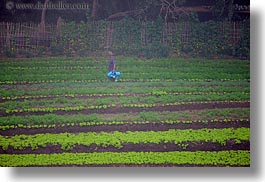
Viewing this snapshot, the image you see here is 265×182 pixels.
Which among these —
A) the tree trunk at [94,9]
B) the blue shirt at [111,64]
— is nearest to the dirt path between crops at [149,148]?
the blue shirt at [111,64]

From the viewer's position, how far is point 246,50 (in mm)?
4391

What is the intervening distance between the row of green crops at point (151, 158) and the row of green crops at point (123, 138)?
96mm

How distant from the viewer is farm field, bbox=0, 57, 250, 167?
4.38m

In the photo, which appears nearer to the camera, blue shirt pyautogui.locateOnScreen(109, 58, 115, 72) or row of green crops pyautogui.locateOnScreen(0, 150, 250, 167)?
row of green crops pyautogui.locateOnScreen(0, 150, 250, 167)

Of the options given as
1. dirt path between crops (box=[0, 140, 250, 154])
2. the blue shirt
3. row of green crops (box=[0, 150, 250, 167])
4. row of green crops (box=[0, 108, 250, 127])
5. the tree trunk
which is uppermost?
the tree trunk

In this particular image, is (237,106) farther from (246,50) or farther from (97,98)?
(97,98)

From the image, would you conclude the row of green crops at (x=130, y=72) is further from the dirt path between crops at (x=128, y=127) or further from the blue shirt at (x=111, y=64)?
the dirt path between crops at (x=128, y=127)

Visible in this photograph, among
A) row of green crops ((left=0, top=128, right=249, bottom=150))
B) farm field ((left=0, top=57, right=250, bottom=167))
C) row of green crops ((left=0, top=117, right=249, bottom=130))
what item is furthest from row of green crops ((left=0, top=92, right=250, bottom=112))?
row of green crops ((left=0, top=128, right=249, bottom=150))

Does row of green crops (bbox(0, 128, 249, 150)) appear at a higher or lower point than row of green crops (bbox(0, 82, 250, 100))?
lower

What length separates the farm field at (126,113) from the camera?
4379 millimetres

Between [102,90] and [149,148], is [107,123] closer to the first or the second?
[102,90]

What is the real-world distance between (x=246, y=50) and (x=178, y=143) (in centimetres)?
111

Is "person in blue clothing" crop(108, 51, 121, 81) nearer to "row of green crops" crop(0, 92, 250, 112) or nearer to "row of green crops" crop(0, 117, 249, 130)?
"row of green crops" crop(0, 92, 250, 112)

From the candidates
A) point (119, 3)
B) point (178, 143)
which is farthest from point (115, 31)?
point (178, 143)
